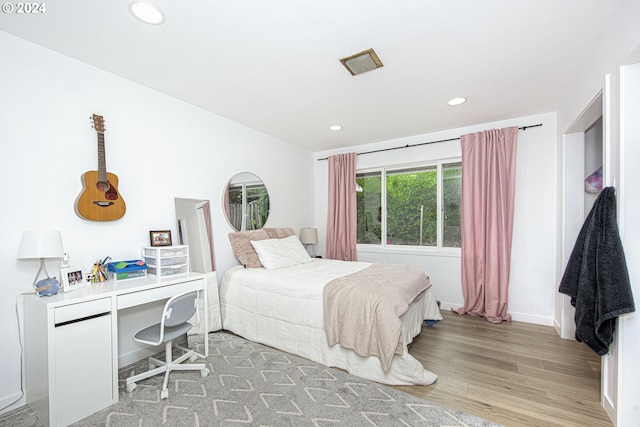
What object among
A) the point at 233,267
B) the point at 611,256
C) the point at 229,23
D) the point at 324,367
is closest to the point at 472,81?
the point at 611,256

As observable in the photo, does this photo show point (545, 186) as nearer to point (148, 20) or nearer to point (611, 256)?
point (611, 256)

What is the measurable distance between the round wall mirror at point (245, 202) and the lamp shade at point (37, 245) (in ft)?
5.46

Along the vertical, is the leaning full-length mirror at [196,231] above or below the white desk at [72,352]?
above

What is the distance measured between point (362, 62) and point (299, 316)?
2.20 m

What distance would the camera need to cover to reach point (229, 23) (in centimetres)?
177

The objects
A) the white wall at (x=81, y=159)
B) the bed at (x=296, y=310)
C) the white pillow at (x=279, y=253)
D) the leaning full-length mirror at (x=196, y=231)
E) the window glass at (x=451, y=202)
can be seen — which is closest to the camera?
the white wall at (x=81, y=159)

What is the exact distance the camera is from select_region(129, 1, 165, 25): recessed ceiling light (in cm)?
162

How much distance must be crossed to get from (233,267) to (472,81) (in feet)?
10.2

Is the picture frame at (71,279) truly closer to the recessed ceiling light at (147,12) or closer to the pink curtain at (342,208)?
the recessed ceiling light at (147,12)

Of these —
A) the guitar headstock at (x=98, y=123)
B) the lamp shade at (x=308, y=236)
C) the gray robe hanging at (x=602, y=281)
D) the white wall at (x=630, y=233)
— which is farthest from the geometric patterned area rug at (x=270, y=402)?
the lamp shade at (x=308, y=236)

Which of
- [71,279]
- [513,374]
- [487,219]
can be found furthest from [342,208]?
[71,279]

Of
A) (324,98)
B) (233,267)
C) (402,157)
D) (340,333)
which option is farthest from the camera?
(402,157)

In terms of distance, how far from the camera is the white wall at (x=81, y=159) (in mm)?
1893

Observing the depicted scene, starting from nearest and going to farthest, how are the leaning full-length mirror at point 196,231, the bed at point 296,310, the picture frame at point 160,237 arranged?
1. the bed at point 296,310
2. the picture frame at point 160,237
3. the leaning full-length mirror at point 196,231
